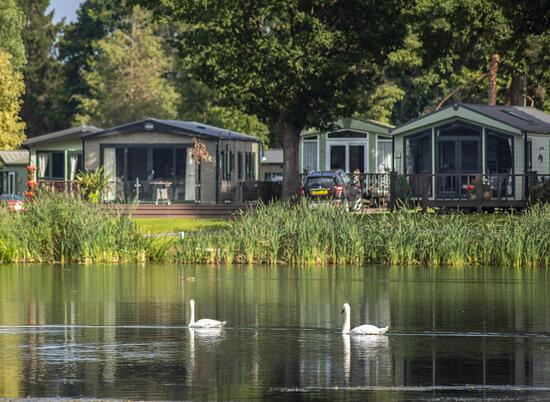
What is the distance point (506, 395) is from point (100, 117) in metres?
101

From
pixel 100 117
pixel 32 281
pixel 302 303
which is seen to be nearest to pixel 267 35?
pixel 32 281

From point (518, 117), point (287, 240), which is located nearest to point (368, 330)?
point (287, 240)

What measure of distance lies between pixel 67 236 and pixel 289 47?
19.2 m

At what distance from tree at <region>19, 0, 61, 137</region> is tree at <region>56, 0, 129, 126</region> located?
3.63 feet

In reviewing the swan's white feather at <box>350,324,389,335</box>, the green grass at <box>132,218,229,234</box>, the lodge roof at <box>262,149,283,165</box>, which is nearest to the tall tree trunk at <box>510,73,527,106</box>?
the green grass at <box>132,218,229,234</box>

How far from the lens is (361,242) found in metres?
39.2

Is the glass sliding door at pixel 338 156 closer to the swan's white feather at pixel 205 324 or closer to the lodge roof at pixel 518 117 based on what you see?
the lodge roof at pixel 518 117

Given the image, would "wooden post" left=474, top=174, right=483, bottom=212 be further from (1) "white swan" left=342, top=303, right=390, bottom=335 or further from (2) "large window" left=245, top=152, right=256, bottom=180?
(1) "white swan" left=342, top=303, right=390, bottom=335

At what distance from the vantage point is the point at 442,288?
31719mm

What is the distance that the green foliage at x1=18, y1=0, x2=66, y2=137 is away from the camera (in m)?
123

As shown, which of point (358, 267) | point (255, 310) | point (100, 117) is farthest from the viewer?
point (100, 117)

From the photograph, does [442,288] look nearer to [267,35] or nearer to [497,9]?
[497,9]

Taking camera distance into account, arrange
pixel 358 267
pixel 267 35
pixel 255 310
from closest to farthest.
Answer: pixel 255 310
pixel 358 267
pixel 267 35

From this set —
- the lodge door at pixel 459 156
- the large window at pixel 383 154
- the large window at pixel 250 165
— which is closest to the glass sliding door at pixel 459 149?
the lodge door at pixel 459 156
